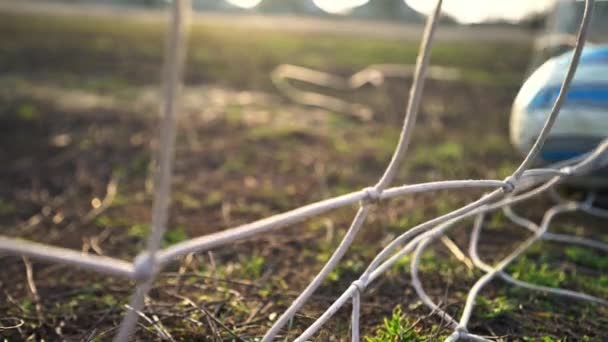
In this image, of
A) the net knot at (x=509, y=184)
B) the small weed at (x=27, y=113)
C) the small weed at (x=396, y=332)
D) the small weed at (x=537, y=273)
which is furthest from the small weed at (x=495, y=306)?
the small weed at (x=27, y=113)

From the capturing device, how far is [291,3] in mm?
23547

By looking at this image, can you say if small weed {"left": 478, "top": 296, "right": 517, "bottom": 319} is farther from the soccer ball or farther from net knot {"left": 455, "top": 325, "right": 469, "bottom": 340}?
the soccer ball

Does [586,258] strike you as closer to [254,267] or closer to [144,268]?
[254,267]

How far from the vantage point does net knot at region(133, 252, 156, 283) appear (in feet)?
3.38

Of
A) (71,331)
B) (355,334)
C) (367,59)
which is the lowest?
(71,331)

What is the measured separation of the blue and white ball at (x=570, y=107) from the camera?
266 cm

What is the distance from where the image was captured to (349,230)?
4.86 ft

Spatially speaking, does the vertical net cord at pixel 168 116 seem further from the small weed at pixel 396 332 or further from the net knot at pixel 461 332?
the net knot at pixel 461 332

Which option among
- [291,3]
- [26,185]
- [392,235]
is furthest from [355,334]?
[291,3]

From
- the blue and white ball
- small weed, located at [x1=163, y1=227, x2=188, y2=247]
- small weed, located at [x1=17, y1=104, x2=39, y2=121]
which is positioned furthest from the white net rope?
small weed, located at [x1=17, y1=104, x2=39, y2=121]

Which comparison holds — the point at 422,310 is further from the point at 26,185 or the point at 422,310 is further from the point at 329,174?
the point at 26,185

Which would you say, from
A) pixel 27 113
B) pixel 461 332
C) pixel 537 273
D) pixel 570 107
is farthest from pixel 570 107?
pixel 27 113

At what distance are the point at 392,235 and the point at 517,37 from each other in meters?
13.4

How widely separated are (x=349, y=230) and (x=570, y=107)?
5.87 ft
